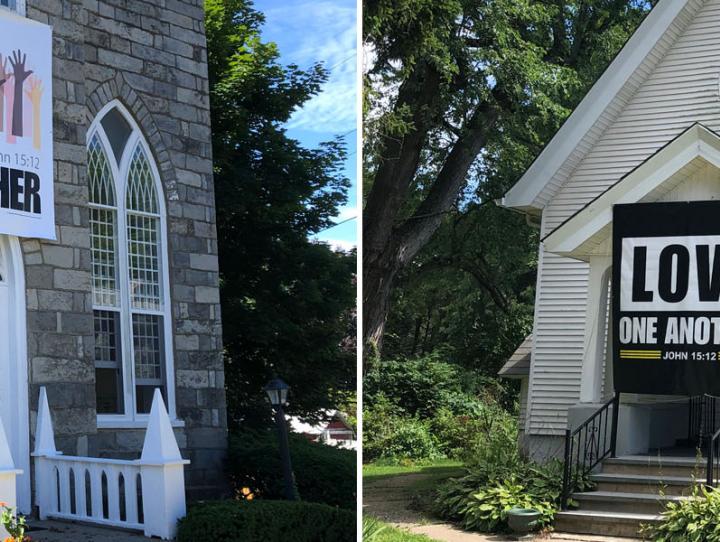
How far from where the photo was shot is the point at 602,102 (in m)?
15.0

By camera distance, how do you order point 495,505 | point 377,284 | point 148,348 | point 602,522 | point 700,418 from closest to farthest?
point 602,522 < point 495,505 < point 148,348 < point 700,418 < point 377,284

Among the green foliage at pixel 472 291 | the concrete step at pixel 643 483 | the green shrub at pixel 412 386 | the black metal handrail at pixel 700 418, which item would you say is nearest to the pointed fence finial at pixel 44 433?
the concrete step at pixel 643 483

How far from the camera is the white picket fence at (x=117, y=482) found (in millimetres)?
9852

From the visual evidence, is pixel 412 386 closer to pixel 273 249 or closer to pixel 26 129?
pixel 273 249

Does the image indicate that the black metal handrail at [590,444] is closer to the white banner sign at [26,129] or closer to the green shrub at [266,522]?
the green shrub at [266,522]

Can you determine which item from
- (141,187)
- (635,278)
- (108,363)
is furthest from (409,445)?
(635,278)

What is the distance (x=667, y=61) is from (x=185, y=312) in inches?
295

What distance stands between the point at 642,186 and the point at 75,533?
736 cm

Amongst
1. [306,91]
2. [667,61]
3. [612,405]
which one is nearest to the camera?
[612,405]

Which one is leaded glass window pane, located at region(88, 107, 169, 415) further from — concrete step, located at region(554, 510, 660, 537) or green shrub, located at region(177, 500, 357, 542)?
concrete step, located at region(554, 510, 660, 537)

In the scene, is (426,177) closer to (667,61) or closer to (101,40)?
(667,61)

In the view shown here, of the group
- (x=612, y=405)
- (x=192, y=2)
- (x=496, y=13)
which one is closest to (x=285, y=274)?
(x=496, y=13)

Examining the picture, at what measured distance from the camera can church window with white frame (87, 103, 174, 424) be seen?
12.9 meters

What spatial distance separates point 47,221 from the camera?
464 inches
